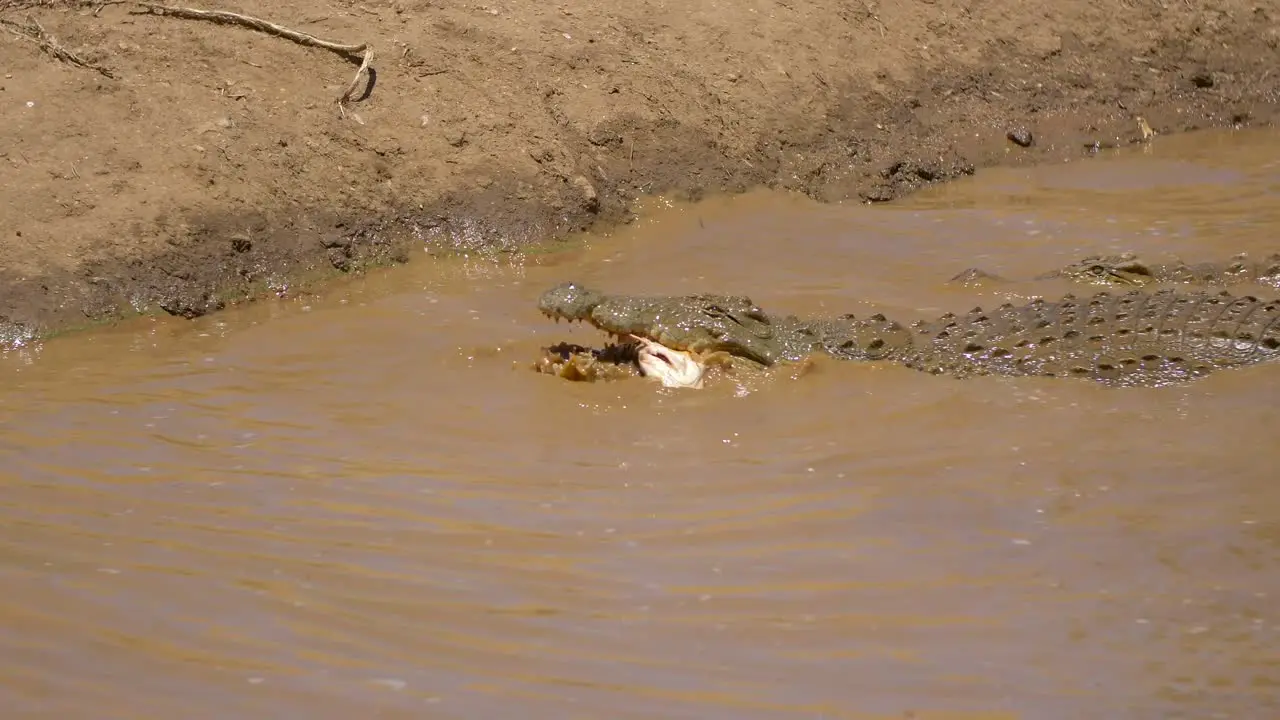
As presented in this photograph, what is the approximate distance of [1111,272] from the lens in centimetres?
728

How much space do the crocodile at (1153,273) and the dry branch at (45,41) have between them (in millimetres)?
5420

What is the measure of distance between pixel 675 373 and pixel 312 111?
350cm

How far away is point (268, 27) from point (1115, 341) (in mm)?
5730

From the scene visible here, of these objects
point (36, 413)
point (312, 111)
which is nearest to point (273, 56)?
point (312, 111)

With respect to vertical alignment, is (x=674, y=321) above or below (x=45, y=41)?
below

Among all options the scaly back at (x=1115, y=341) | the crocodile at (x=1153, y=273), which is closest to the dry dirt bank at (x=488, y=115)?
the crocodile at (x=1153, y=273)

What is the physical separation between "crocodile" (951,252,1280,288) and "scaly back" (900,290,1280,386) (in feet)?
4.09

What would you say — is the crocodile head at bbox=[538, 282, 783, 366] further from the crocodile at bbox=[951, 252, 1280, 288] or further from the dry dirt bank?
the dry dirt bank

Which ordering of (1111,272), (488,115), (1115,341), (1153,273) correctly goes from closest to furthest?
(1115,341) → (1111,272) → (1153,273) → (488,115)

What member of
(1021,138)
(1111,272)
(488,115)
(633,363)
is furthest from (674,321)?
(1021,138)

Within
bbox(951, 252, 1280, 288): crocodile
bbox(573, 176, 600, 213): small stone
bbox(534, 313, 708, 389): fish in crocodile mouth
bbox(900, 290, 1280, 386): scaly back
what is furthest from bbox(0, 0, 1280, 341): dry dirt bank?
bbox(900, 290, 1280, 386): scaly back

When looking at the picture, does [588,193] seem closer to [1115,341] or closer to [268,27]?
[268,27]

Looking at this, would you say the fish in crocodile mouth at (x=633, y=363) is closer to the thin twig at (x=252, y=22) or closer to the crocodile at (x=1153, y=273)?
the crocodile at (x=1153, y=273)

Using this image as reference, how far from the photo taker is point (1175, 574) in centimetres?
370
